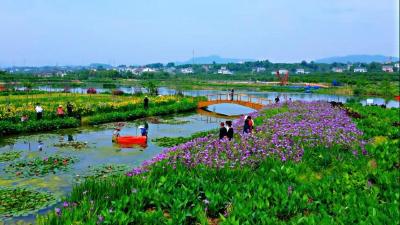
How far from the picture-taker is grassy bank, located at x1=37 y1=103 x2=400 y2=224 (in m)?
8.23

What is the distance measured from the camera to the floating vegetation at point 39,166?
15344 mm

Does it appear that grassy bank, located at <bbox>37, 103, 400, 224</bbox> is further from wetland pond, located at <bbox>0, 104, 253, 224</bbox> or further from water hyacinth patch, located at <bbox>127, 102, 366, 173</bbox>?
wetland pond, located at <bbox>0, 104, 253, 224</bbox>

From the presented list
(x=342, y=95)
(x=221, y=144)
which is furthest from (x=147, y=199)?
(x=342, y=95)

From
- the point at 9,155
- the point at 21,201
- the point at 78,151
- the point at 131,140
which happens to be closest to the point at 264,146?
the point at 21,201

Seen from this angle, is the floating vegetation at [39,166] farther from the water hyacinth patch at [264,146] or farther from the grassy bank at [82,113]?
the grassy bank at [82,113]

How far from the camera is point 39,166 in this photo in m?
16.4

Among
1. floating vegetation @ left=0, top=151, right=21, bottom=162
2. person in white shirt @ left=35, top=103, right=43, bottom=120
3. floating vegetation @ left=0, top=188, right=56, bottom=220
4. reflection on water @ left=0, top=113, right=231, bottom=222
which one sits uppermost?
person in white shirt @ left=35, top=103, right=43, bottom=120

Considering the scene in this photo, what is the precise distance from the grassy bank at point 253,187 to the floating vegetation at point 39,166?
5121mm

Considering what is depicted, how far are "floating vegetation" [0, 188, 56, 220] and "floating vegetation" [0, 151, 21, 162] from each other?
5191 millimetres

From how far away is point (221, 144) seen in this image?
1473cm

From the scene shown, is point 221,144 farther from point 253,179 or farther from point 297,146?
point 253,179

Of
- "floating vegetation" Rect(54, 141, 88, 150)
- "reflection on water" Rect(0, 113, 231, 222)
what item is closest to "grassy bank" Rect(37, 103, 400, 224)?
"reflection on water" Rect(0, 113, 231, 222)

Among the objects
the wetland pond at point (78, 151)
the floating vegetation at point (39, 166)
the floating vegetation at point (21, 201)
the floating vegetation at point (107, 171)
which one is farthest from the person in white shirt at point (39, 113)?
the floating vegetation at point (21, 201)

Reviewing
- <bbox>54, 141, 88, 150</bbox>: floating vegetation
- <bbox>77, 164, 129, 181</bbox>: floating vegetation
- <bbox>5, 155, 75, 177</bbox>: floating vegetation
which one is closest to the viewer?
<bbox>77, 164, 129, 181</bbox>: floating vegetation
